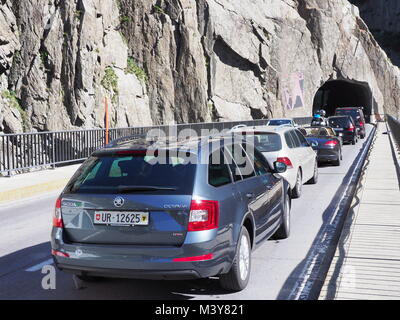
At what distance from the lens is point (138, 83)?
30.6 m

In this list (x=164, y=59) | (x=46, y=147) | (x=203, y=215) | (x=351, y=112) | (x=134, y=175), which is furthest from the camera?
(x=351, y=112)

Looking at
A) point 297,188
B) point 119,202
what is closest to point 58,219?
point 119,202

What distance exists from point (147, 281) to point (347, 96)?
73.3 meters

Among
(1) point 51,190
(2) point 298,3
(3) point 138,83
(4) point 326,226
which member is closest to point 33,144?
(1) point 51,190

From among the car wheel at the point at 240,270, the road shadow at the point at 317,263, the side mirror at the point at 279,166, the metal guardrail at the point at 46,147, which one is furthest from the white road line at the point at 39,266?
the metal guardrail at the point at 46,147

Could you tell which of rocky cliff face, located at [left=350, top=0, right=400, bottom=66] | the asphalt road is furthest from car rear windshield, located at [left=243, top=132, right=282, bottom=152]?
rocky cliff face, located at [left=350, top=0, right=400, bottom=66]

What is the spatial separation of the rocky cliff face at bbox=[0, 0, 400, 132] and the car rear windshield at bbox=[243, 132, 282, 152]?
13.5 meters

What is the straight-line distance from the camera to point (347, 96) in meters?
75.1

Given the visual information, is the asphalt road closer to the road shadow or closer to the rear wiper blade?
the road shadow

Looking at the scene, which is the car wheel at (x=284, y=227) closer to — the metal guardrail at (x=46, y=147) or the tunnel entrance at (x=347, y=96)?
the metal guardrail at (x=46, y=147)

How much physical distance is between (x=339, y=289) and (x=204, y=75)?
31.3 m

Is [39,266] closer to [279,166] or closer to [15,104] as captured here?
[279,166]

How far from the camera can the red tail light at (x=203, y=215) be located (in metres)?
4.83

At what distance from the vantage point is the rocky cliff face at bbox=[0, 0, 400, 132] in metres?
23.4
